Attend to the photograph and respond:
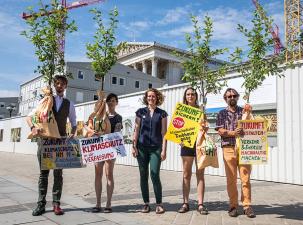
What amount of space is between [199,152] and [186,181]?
0.58 m

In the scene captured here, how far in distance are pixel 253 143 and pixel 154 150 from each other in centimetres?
168

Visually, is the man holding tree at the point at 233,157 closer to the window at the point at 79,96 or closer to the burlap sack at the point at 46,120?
the burlap sack at the point at 46,120

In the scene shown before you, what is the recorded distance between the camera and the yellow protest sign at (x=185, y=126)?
238 inches

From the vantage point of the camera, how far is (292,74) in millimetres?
11148

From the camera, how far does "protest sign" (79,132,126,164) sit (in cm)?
594

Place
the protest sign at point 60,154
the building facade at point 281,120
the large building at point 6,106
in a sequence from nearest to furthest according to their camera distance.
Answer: the protest sign at point 60,154, the building facade at point 281,120, the large building at point 6,106

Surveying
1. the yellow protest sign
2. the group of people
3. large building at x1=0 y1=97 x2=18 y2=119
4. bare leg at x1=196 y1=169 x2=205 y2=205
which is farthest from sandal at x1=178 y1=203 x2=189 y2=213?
large building at x1=0 y1=97 x2=18 y2=119

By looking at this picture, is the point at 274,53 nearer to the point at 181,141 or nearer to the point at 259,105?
the point at 181,141

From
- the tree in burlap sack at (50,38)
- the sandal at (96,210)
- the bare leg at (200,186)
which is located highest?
the tree in burlap sack at (50,38)

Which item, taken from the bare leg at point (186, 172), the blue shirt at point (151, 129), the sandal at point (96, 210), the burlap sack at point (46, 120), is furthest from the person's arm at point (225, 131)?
the burlap sack at point (46, 120)

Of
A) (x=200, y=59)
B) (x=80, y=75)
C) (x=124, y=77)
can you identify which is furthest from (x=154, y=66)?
(x=200, y=59)

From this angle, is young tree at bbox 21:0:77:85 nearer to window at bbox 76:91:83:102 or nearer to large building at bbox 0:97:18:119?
window at bbox 76:91:83:102

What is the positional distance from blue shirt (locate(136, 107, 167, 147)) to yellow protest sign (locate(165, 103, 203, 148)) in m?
0.22

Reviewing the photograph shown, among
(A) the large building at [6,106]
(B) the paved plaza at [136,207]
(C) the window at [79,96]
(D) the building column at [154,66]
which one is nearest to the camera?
(B) the paved plaza at [136,207]
